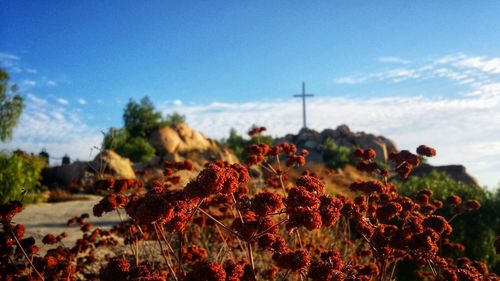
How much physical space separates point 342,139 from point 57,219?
3435 cm

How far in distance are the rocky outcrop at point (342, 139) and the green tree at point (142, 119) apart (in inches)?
513

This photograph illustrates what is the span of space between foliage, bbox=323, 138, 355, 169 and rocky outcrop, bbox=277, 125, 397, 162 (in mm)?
3866

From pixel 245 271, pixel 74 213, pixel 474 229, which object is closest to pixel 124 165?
pixel 74 213

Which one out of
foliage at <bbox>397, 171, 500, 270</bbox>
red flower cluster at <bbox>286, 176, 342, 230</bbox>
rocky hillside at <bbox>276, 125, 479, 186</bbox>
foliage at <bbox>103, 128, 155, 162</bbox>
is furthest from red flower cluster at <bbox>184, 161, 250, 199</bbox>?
rocky hillside at <bbox>276, 125, 479, 186</bbox>

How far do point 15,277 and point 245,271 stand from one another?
8.95 feet

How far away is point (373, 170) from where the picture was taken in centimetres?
568

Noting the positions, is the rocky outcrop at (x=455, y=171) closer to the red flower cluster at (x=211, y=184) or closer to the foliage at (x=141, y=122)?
the foliage at (x=141, y=122)

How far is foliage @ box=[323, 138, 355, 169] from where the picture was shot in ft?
104

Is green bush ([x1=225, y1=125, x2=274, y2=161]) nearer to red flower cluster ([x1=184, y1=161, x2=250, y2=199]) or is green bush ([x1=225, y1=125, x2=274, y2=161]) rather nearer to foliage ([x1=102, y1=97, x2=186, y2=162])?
foliage ([x1=102, y1=97, x2=186, y2=162])

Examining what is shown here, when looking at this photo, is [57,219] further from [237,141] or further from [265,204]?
[237,141]

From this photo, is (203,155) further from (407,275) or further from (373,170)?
(373,170)

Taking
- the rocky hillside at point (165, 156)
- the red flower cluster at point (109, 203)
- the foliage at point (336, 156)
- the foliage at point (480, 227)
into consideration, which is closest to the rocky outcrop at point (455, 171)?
the foliage at point (336, 156)

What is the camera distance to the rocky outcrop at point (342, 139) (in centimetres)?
4125

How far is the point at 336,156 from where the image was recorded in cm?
3378
